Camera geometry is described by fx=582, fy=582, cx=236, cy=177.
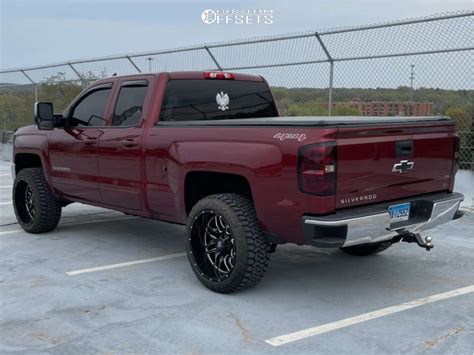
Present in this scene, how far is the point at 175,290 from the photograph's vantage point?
4863 mm

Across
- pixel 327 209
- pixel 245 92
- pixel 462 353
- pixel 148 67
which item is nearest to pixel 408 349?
pixel 462 353

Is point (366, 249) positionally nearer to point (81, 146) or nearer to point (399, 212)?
point (399, 212)

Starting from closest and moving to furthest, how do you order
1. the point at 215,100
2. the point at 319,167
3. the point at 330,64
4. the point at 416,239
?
the point at 319,167 → the point at 416,239 → the point at 215,100 → the point at 330,64

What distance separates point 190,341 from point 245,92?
126 inches

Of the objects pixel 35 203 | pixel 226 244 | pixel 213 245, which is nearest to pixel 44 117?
pixel 35 203

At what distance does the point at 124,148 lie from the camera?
5.63m

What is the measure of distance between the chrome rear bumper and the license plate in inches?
1.3

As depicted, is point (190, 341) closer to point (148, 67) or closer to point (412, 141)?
point (412, 141)

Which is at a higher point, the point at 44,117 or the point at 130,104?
the point at 130,104

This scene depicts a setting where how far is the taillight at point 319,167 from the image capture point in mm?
3994

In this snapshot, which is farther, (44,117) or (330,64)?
(330,64)

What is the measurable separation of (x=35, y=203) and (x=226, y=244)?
10.3ft

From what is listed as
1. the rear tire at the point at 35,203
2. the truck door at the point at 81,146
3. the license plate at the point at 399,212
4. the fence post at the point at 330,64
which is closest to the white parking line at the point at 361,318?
the license plate at the point at 399,212

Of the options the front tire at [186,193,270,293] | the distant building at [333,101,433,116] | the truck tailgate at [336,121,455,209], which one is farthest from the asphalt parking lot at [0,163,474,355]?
the distant building at [333,101,433,116]
